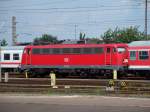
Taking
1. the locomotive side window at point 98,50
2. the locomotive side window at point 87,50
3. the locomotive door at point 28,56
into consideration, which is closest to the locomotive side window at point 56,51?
the locomotive door at point 28,56

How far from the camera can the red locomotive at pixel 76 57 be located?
143 ft

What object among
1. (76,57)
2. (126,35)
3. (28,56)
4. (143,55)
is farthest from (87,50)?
(126,35)

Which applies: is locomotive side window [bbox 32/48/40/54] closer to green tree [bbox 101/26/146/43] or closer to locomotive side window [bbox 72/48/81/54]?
locomotive side window [bbox 72/48/81/54]

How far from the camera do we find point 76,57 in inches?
1795

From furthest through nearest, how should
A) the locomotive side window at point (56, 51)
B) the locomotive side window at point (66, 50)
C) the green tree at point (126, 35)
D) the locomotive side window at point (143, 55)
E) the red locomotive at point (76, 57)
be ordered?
the green tree at point (126, 35) → the locomotive side window at point (56, 51) → the locomotive side window at point (66, 50) → the red locomotive at point (76, 57) → the locomotive side window at point (143, 55)

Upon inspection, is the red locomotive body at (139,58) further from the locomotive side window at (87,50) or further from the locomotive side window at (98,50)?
the locomotive side window at (87,50)

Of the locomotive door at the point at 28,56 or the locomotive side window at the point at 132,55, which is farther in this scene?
the locomotive door at the point at 28,56

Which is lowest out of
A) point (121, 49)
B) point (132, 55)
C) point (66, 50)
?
point (132, 55)

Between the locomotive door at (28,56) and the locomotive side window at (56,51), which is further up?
the locomotive side window at (56,51)

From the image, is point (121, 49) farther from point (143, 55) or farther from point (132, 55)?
point (143, 55)

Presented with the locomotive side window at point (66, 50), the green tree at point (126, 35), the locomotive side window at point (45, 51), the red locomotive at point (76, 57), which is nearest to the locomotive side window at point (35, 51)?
the red locomotive at point (76, 57)

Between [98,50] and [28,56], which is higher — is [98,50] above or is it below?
above

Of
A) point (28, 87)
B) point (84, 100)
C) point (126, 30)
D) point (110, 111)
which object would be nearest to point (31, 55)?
point (28, 87)

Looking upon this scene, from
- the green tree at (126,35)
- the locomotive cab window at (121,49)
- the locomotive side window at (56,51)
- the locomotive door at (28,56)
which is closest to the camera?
the locomotive cab window at (121,49)
